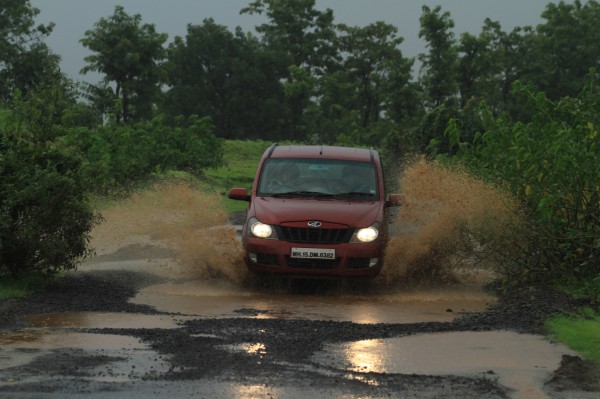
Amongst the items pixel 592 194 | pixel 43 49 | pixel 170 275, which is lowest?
pixel 170 275

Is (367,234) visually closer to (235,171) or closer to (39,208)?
(39,208)

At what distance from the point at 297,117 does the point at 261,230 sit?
273 ft

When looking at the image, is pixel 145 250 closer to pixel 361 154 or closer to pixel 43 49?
pixel 361 154

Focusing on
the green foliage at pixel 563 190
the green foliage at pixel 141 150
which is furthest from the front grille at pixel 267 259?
the green foliage at pixel 141 150

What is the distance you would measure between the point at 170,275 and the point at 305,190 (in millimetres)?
2730

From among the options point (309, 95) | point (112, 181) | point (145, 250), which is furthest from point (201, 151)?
point (309, 95)

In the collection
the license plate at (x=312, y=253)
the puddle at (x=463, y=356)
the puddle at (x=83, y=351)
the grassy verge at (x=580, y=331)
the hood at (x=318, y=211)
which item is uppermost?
the hood at (x=318, y=211)

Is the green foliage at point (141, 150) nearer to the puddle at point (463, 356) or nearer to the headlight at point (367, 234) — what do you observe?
the headlight at point (367, 234)

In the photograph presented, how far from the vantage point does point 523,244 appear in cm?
1544

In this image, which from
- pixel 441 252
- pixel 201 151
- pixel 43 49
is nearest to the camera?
pixel 441 252

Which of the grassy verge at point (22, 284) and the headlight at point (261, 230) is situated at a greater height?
the headlight at point (261, 230)

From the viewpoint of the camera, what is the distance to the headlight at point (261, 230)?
47.8 feet

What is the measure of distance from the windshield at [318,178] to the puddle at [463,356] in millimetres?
4570

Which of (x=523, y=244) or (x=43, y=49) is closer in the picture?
(x=523, y=244)
